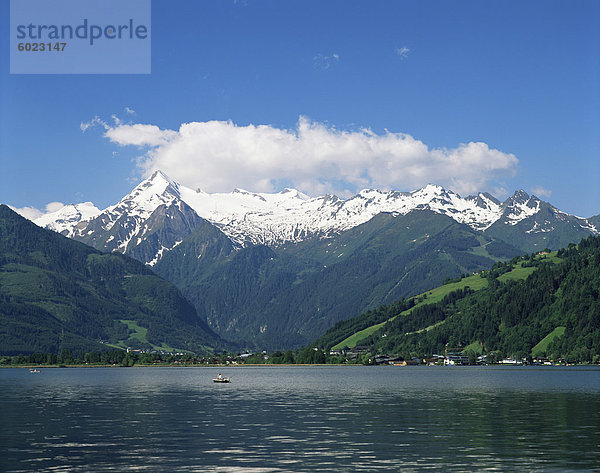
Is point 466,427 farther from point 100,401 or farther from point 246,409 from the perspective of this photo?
point 100,401

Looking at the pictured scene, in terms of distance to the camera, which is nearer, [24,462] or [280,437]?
[24,462]

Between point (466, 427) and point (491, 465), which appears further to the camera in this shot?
point (466, 427)

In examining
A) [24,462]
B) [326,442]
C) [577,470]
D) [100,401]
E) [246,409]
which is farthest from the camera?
[100,401]

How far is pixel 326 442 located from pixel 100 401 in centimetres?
7477

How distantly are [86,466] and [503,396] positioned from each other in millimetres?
97899

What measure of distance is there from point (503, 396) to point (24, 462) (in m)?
99.7

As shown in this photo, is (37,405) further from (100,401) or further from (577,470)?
(577,470)

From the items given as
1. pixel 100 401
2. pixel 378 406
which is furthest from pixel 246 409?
pixel 100 401

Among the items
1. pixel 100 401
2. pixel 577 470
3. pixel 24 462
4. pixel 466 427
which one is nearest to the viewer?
pixel 577 470

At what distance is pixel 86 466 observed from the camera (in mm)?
61281

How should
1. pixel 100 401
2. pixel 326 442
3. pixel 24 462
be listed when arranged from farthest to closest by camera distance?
pixel 100 401, pixel 326 442, pixel 24 462

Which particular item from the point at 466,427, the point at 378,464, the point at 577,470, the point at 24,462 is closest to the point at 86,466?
the point at 24,462

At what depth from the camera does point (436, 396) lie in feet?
472

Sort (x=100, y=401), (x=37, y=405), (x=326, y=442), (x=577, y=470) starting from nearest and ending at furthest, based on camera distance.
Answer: (x=577, y=470)
(x=326, y=442)
(x=37, y=405)
(x=100, y=401)
